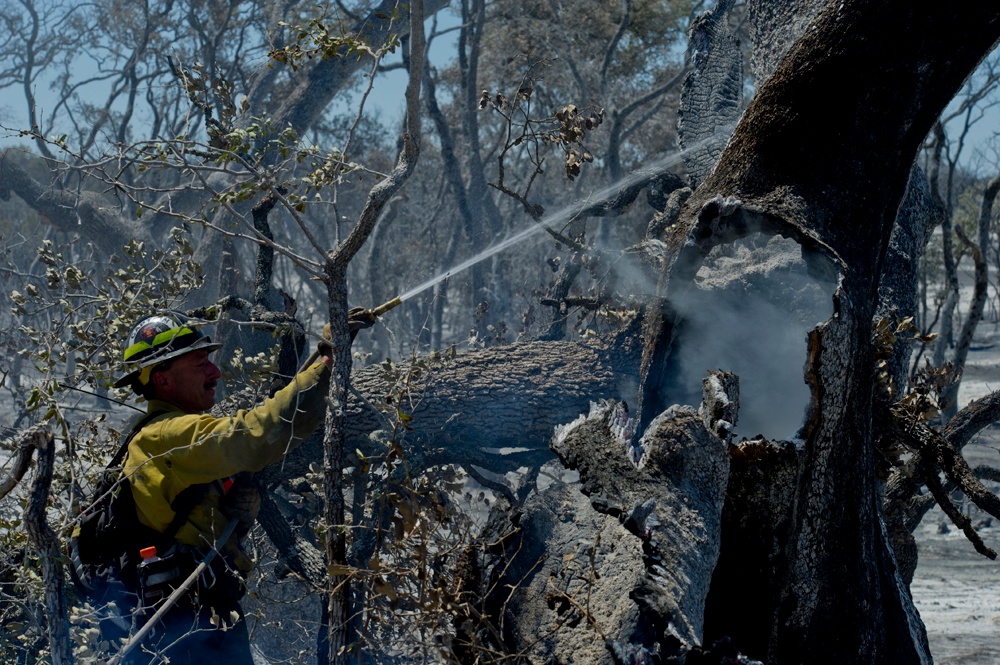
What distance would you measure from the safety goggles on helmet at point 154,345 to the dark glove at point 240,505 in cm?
59

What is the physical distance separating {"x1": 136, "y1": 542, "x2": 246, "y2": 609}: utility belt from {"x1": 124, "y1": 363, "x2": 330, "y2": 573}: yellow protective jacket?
67 millimetres

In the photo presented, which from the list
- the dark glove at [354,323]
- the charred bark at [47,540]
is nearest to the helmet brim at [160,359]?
the dark glove at [354,323]

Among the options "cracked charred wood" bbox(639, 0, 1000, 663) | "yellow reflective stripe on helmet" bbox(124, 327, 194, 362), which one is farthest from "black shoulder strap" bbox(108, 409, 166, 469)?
"cracked charred wood" bbox(639, 0, 1000, 663)

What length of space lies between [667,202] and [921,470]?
2.86m

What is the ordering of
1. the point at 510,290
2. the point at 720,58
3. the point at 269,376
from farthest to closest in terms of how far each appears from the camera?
the point at 510,290 < the point at 720,58 < the point at 269,376

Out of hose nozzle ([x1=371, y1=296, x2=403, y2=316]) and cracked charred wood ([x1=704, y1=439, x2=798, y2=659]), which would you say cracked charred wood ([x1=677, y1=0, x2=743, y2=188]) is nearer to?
hose nozzle ([x1=371, y1=296, x2=403, y2=316])

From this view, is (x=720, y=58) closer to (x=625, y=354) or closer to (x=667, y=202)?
(x=667, y=202)

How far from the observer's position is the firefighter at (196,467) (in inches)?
129

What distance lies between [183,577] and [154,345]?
0.92 metres

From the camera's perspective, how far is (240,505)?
148 inches

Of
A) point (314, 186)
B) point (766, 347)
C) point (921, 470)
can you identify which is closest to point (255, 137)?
point (314, 186)

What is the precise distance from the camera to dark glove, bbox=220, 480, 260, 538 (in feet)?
12.2

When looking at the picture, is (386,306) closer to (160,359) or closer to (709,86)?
(160,359)

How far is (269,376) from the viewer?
4.49m
